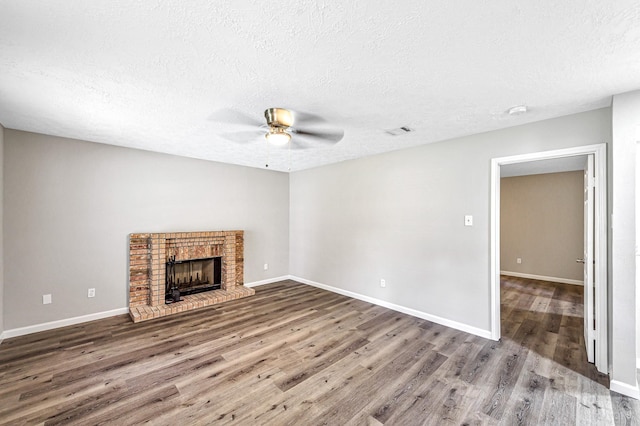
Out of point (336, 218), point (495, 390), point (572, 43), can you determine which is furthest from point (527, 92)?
point (336, 218)

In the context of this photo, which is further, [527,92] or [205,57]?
[527,92]

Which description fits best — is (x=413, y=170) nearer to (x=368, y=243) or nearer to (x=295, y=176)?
(x=368, y=243)

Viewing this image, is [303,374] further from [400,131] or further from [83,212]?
[83,212]

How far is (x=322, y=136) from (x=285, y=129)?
2.41 feet

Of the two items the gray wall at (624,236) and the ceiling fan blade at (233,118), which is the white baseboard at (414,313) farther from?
the ceiling fan blade at (233,118)

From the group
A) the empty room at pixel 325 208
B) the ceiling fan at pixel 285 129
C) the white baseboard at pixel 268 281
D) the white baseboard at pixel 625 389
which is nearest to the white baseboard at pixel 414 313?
the empty room at pixel 325 208

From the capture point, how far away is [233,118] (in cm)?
274

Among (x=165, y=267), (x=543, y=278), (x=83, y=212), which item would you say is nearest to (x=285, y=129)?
(x=165, y=267)

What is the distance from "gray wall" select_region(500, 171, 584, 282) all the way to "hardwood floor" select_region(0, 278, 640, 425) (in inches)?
101

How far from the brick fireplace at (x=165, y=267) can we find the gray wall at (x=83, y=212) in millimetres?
160

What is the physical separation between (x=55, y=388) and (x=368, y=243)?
3.86 m

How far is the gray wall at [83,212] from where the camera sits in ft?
10.5

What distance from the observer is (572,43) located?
157 cm

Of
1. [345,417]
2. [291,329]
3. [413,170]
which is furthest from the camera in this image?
[413,170]
